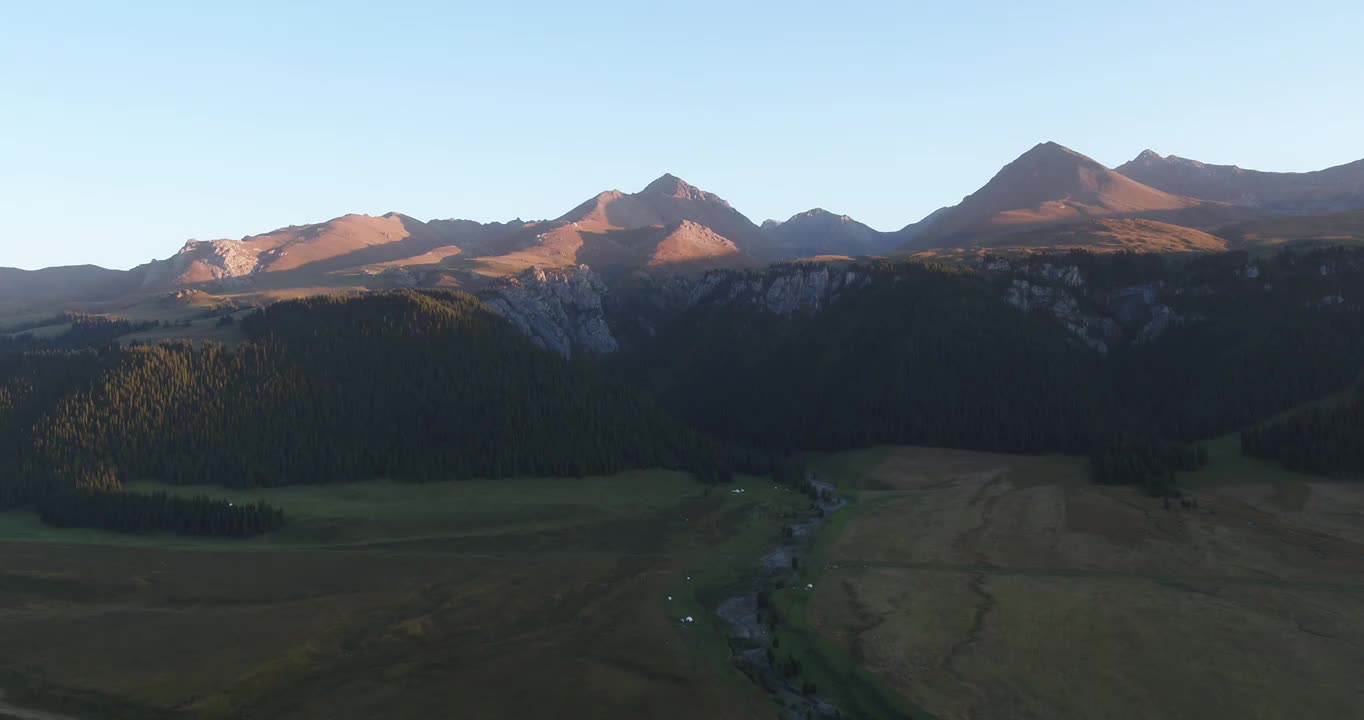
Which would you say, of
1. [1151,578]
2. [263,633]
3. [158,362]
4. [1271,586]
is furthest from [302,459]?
[1271,586]

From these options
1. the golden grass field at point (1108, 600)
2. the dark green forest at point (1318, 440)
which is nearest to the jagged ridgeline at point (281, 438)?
the golden grass field at point (1108, 600)

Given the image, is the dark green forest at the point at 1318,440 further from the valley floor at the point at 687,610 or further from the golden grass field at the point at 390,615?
the golden grass field at the point at 390,615

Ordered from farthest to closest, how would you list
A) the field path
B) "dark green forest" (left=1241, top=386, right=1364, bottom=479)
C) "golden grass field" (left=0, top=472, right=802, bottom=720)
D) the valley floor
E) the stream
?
"dark green forest" (left=1241, top=386, right=1364, bottom=479), the field path, the stream, "golden grass field" (left=0, top=472, right=802, bottom=720), the valley floor

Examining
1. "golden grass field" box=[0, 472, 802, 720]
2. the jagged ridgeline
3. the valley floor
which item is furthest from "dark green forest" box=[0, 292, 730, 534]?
"golden grass field" box=[0, 472, 802, 720]

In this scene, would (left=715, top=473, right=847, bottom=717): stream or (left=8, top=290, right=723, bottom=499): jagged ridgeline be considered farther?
(left=8, top=290, right=723, bottom=499): jagged ridgeline

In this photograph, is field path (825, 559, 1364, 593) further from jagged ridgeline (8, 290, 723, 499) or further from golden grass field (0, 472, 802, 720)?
jagged ridgeline (8, 290, 723, 499)

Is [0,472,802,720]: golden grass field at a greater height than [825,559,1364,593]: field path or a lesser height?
greater
